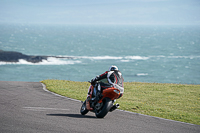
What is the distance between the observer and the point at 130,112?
12844 mm

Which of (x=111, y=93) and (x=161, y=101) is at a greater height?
(x=111, y=93)

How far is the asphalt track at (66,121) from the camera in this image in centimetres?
909

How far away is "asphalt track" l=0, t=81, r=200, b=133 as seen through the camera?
9.09 metres

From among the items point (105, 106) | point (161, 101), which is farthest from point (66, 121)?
point (161, 101)

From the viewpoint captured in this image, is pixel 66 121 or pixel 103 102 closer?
pixel 66 121

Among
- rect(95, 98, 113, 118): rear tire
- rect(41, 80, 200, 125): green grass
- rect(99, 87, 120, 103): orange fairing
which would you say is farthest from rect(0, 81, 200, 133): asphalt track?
rect(41, 80, 200, 125): green grass

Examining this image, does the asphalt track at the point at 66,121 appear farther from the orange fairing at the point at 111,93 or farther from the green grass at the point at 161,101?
the green grass at the point at 161,101

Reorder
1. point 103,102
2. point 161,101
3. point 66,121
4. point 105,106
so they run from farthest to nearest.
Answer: point 161,101
point 103,102
point 105,106
point 66,121

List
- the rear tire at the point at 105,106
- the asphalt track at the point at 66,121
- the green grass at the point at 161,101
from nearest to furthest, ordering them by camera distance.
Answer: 1. the asphalt track at the point at 66,121
2. the rear tire at the point at 105,106
3. the green grass at the point at 161,101

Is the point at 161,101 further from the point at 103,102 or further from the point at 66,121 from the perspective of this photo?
the point at 66,121

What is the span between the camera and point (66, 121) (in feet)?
33.1

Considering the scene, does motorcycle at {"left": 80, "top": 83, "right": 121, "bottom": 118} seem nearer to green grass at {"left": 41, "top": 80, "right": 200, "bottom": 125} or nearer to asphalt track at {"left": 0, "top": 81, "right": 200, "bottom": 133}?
asphalt track at {"left": 0, "top": 81, "right": 200, "bottom": 133}

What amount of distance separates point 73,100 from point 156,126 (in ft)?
20.3

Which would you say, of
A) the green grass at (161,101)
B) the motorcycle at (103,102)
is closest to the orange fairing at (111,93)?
the motorcycle at (103,102)
